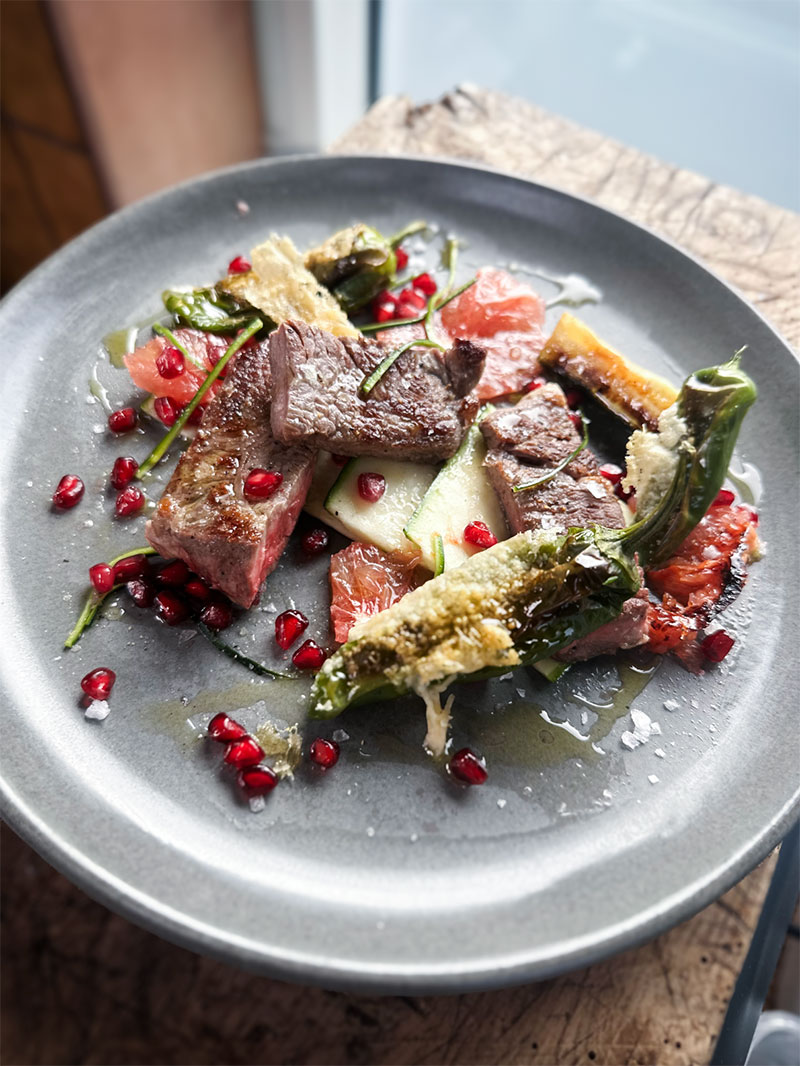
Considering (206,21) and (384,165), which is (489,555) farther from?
(206,21)

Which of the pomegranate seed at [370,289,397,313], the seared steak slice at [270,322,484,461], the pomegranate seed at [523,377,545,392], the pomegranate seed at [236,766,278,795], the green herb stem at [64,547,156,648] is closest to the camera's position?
the pomegranate seed at [236,766,278,795]

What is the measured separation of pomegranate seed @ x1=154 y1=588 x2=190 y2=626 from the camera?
9.33 ft

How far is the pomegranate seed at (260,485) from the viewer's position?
9.45ft

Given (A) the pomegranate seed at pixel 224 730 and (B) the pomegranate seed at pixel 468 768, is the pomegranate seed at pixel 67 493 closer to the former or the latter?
(A) the pomegranate seed at pixel 224 730

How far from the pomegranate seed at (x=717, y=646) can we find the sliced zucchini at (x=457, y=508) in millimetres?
806

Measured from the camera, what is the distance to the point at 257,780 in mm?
2523

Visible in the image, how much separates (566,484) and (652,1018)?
189 centimetres

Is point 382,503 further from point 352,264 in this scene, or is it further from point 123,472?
point 352,264

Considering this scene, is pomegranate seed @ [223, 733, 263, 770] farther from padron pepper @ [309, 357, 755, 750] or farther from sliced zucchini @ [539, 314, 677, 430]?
sliced zucchini @ [539, 314, 677, 430]

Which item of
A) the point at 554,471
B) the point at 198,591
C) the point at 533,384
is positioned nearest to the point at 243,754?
the point at 198,591

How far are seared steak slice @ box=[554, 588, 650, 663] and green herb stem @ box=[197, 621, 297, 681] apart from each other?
3.10ft

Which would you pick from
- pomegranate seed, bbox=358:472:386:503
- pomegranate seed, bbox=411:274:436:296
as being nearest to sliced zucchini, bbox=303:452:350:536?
pomegranate seed, bbox=358:472:386:503

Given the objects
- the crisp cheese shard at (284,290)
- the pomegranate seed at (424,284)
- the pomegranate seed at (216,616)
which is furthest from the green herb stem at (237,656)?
the pomegranate seed at (424,284)

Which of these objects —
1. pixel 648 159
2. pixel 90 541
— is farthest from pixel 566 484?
pixel 648 159
